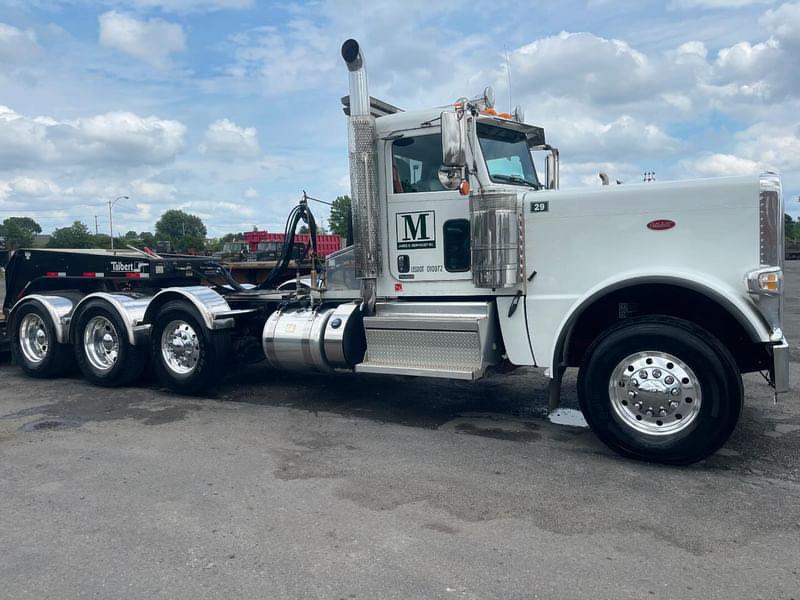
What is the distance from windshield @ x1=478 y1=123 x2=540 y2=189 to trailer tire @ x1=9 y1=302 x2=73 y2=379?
19.8 feet

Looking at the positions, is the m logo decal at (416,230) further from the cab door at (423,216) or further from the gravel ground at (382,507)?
the gravel ground at (382,507)

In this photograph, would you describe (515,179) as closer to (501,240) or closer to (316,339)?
(501,240)

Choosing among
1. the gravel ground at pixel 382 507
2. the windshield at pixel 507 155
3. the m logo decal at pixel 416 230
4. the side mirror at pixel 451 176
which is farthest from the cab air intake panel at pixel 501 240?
the gravel ground at pixel 382 507

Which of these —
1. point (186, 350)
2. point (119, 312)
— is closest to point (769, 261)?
point (186, 350)

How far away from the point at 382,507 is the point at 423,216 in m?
3.01

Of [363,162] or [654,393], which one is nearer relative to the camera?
[654,393]

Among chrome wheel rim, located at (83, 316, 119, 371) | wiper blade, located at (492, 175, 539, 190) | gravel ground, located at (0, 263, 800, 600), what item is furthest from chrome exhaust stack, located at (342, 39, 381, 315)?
chrome wheel rim, located at (83, 316, 119, 371)

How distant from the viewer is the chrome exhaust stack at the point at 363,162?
659cm

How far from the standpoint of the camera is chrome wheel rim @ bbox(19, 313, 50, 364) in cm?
912

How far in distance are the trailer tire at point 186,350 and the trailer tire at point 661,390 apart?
13.4ft

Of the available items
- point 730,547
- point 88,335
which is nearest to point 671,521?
point 730,547

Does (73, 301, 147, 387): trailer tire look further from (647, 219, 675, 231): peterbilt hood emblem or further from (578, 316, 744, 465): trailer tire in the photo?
(647, 219, 675, 231): peterbilt hood emblem

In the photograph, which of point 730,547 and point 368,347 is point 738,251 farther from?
point 368,347

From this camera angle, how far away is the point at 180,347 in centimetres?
778
